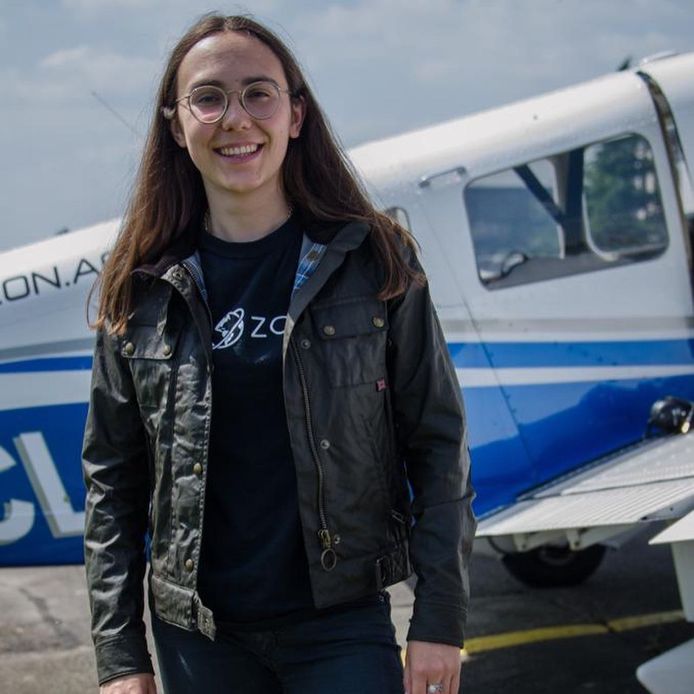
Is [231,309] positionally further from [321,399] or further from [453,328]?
[453,328]

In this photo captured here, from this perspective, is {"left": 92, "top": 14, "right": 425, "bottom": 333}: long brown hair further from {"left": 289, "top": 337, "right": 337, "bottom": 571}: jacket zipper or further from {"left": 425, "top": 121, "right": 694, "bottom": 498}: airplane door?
{"left": 425, "top": 121, "right": 694, "bottom": 498}: airplane door

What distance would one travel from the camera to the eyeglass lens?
1.92 meters

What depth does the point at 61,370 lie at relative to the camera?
407 centimetres

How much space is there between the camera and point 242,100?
75.6 inches

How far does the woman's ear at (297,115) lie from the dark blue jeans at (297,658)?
87 cm

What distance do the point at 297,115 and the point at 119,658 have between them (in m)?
1.04

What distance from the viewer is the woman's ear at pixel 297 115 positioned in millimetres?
2031

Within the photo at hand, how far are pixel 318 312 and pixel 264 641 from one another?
563 millimetres

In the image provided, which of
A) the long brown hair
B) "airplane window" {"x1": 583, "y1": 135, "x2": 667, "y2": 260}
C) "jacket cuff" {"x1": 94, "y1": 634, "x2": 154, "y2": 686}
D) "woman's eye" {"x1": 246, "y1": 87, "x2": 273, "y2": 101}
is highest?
"woman's eye" {"x1": 246, "y1": 87, "x2": 273, "y2": 101}

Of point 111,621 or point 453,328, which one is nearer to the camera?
point 111,621

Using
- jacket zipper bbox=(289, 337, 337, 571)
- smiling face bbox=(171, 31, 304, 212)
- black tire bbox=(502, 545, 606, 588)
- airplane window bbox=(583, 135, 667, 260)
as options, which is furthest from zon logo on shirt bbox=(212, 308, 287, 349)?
black tire bbox=(502, 545, 606, 588)

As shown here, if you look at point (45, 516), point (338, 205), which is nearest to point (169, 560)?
point (338, 205)

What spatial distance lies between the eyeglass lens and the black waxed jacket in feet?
0.77

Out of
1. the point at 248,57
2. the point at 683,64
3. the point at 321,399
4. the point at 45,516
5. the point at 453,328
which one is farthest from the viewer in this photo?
the point at 683,64
